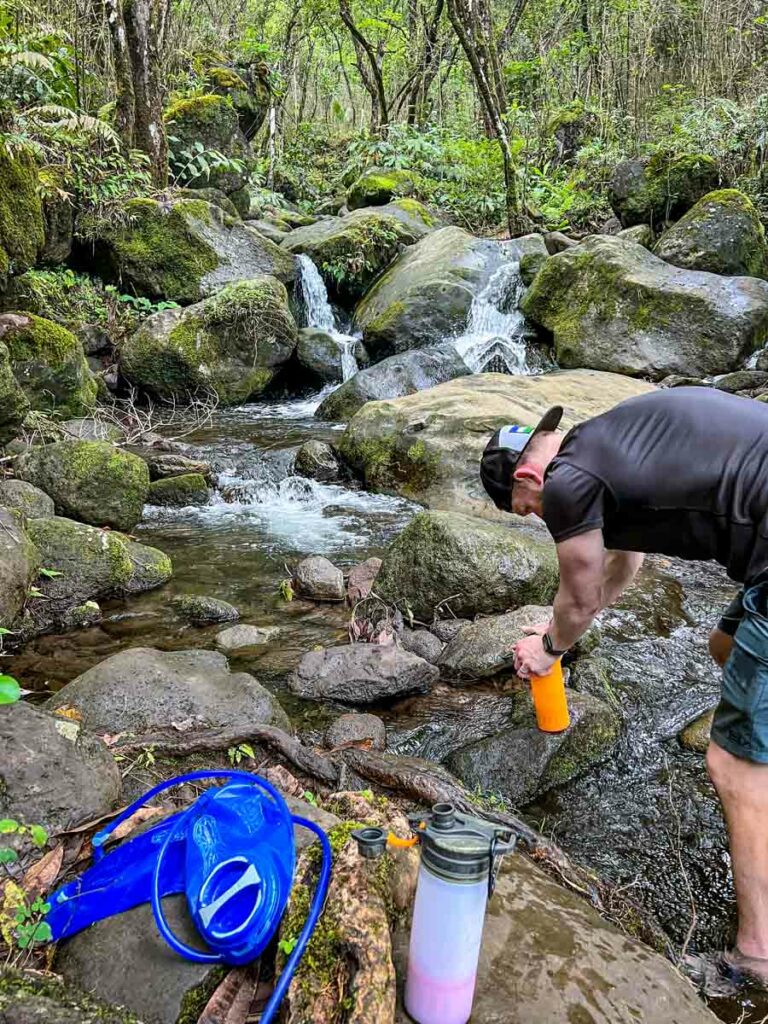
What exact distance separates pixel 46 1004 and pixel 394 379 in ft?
31.8

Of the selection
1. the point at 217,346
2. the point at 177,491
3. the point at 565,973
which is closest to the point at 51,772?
the point at 565,973

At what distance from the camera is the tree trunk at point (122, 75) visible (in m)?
12.2

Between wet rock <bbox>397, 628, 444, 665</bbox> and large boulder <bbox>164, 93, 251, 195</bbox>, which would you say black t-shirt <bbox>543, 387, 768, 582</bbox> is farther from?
large boulder <bbox>164, 93, 251, 195</bbox>

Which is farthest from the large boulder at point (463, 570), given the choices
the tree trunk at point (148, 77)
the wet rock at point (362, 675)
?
the tree trunk at point (148, 77)

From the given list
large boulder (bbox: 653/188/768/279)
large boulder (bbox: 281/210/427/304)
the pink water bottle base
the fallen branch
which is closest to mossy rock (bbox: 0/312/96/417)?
the fallen branch

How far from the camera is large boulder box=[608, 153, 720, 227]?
47.8 ft

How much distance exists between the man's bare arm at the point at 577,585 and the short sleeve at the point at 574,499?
40mm

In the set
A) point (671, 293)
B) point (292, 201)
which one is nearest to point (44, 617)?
point (671, 293)

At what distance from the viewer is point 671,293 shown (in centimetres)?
1156

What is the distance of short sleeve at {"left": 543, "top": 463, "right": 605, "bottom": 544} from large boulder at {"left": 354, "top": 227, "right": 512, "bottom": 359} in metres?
10.7

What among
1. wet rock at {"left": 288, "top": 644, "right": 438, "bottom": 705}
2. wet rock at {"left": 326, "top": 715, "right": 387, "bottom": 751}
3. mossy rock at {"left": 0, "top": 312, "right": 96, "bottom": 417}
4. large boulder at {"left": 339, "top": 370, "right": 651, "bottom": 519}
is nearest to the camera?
wet rock at {"left": 326, "top": 715, "right": 387, "bottom": 751}

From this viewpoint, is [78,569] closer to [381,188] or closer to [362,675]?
[362,675]

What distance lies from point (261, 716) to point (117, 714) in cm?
67

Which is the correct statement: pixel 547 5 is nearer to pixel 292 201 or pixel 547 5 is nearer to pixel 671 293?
pixel 292 201
